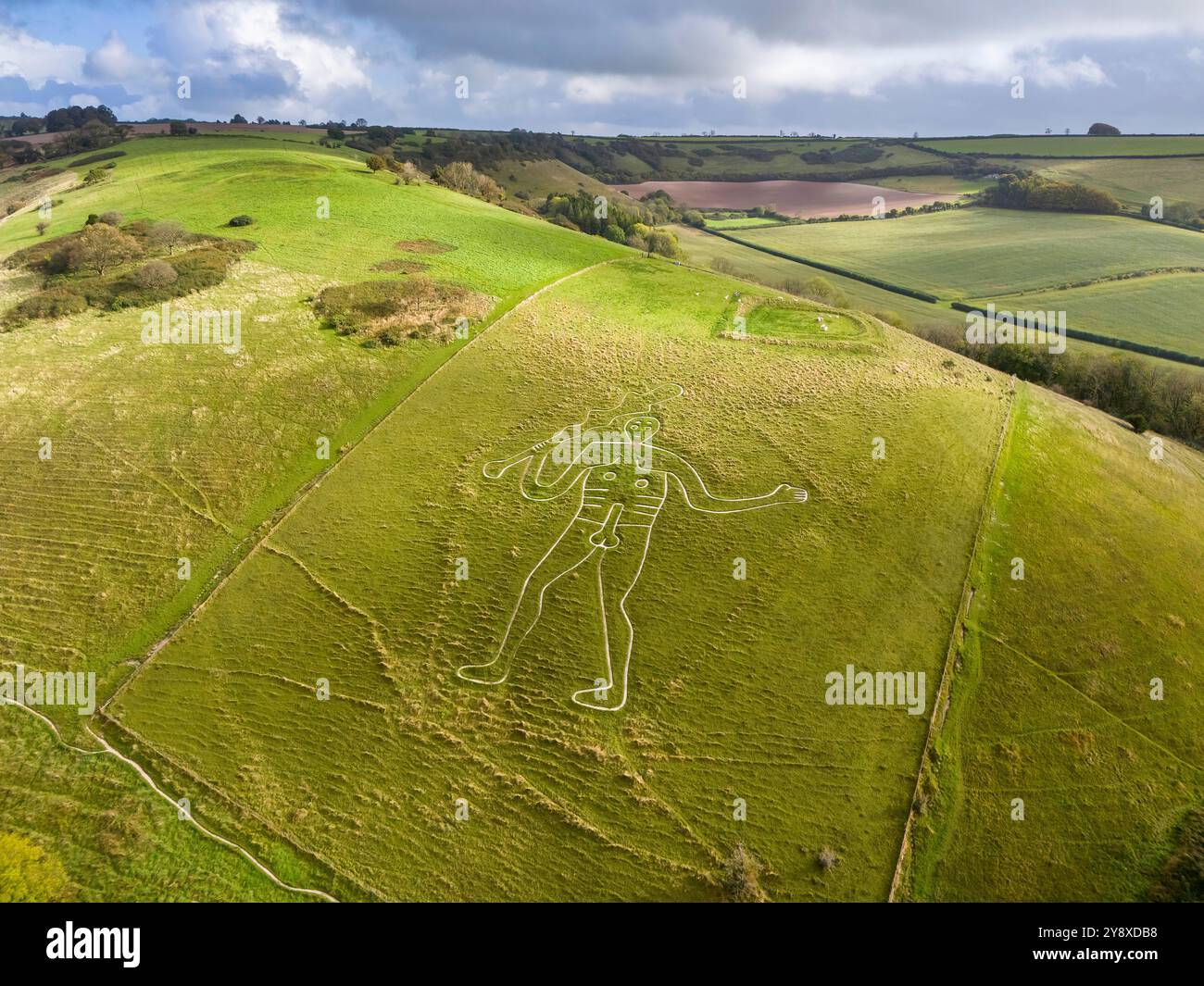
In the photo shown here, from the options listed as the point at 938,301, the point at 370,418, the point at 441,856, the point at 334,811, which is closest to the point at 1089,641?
the point at 441,856

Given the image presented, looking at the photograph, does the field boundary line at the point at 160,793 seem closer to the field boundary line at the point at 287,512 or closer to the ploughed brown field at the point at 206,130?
the field boundary line at the point at 287,512

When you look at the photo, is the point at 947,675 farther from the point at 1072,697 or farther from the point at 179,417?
the point at 179,417

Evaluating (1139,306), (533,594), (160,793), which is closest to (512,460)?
(533,594)

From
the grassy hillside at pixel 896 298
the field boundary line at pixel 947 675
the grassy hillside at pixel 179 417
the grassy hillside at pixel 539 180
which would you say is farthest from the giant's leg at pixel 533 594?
the grassy hillside at pixel 539 180

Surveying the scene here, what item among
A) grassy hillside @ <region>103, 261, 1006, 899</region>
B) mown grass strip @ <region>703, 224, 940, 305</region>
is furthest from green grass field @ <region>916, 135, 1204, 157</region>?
grassy hillside @ <region>103, 261, 1006, 899</region>

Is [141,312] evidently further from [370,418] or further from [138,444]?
[370,418]

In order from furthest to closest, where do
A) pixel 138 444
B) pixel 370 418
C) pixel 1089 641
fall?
pixel 370 418 < pixel 138 444 < pixel 1089 641
